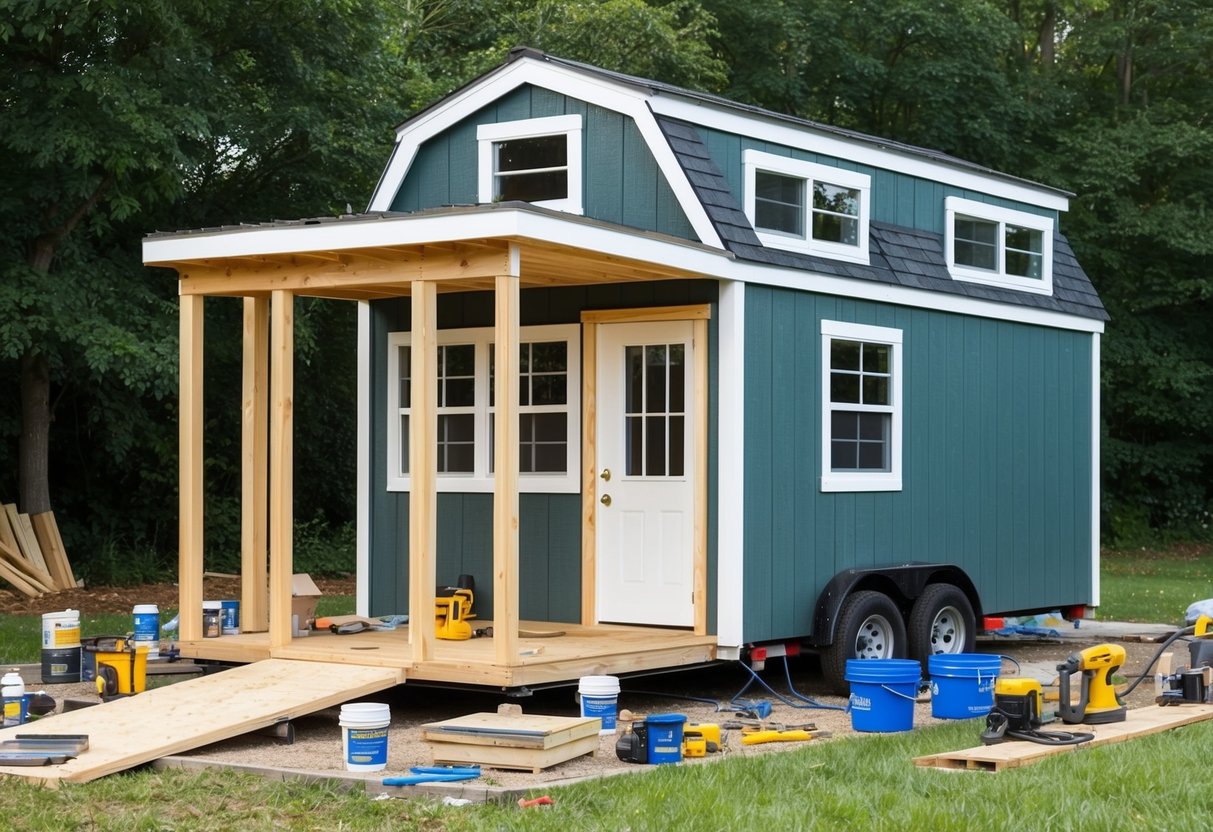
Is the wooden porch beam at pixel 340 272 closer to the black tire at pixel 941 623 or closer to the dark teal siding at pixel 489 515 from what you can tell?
the dark teal siding at pixel 489 515

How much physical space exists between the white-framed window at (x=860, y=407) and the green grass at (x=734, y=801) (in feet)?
12.8

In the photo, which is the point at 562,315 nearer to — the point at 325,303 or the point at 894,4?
the point at 325,303

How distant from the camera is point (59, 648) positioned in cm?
1041

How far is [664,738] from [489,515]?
3912 mm

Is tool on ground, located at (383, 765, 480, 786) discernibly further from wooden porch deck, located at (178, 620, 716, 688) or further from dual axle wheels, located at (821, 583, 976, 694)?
dual axle wheels, located at (821, 583, 976, 694)

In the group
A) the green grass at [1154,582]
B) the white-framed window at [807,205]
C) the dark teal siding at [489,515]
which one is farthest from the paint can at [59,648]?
the green grass at [1154,582]

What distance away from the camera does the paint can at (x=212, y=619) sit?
34.0ft

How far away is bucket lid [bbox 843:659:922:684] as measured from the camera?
8742 mm

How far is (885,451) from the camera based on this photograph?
38.3 feet

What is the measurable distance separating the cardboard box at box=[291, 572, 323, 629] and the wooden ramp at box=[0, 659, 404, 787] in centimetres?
120

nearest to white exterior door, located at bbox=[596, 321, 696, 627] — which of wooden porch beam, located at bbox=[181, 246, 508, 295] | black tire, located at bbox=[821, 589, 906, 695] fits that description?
black tire, located at bbox=[821, 589, 906, 695]

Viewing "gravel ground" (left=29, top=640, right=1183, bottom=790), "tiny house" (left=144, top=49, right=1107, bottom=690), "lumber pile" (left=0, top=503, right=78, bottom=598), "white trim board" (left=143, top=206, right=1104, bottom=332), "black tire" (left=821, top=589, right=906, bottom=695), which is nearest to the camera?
"gravel ground" (left=29, top=640, right=1183, bottom=790)

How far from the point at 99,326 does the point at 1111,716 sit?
37.0 feet

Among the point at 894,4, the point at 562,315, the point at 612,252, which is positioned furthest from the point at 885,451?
the point at 894,4
